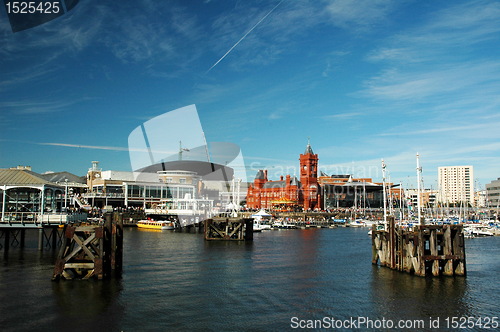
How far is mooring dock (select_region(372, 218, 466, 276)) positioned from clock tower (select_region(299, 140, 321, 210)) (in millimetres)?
119661

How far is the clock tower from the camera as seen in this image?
154m

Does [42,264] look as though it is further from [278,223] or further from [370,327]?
[278,223]

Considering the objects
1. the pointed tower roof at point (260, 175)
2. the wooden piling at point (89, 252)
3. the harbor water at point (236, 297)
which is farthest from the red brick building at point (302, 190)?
the wooden piling at point (89, 252)

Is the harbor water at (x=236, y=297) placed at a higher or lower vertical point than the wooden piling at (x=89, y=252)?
lower

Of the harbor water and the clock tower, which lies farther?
the clock tower

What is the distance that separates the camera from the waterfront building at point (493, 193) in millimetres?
160850

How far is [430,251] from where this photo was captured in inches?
1287

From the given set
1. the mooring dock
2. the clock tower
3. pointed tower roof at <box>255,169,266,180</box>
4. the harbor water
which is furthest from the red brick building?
the mooring dock

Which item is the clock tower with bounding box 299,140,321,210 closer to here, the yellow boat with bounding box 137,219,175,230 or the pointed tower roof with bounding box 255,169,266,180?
the pointed tower roof with bounding box 255,169,266,180

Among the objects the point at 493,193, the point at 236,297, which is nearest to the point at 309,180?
the point at 493,193

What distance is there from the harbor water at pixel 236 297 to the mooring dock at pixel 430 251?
0.88m

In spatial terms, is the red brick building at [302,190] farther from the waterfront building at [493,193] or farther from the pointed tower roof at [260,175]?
the waterfront building at [493,193]

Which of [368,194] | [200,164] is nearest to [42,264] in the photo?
[200,164]

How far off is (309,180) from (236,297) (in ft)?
428
